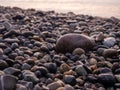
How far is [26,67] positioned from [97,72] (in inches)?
25.2

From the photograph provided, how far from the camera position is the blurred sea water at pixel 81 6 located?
7.64 m

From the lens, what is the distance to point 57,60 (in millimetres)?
3482

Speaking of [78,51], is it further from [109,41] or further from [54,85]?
[54,85]

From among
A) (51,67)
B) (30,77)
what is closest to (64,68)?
(51,67)

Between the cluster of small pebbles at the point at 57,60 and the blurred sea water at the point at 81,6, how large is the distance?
8.46ft

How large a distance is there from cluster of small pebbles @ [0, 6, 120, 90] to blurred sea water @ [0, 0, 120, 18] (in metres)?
2.58

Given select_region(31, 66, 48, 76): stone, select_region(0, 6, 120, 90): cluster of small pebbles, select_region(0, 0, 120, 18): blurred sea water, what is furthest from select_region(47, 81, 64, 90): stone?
select_region(0, 0, 120, 18): blurred sea water

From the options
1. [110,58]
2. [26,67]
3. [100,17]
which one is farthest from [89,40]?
[100,17]

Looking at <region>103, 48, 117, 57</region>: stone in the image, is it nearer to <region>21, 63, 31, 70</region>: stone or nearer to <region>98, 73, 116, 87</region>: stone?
<region>98, 73, 116, 87</region>: stone

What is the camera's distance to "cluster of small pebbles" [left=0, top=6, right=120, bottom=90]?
2.91m

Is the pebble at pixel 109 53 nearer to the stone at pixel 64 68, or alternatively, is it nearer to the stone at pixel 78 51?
the stone at pixel 78 51

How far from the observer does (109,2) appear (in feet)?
28.8

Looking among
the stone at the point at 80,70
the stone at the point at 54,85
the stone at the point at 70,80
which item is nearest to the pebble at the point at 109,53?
the stone at the point at 80,70

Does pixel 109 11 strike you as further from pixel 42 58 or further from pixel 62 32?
pixel 42 58
